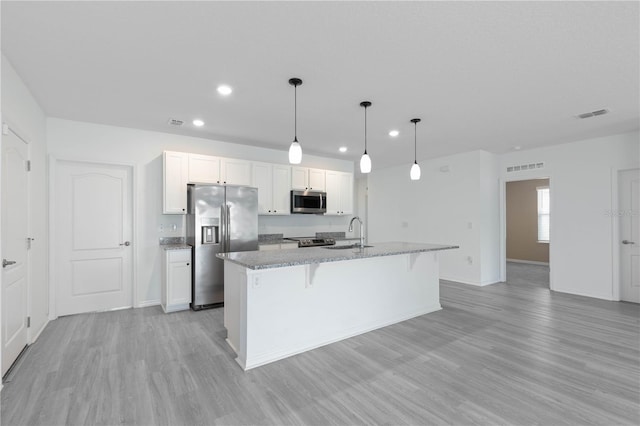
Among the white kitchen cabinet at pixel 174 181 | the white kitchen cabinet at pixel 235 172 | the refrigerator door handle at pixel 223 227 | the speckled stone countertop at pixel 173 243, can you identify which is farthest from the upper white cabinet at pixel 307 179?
the speckled stone countertop at pixel 173 243

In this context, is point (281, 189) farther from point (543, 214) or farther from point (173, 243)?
point (543, 214)

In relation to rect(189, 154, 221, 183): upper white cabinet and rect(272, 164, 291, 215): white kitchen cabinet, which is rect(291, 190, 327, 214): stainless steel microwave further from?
rect(189, 154, 221, 183): upper white cabinet

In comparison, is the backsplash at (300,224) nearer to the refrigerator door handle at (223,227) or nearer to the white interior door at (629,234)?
the refrigerator door handle at (223,227)

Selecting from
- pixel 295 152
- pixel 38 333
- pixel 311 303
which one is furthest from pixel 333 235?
pixel 38 333

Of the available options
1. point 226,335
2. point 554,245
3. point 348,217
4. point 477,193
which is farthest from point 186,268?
point 554,245

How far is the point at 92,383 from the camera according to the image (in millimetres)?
2447

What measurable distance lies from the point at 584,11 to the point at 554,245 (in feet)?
15.7

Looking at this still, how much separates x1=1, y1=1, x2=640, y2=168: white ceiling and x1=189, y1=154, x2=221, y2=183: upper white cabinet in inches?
23.7

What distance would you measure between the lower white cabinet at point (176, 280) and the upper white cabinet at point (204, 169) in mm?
1078

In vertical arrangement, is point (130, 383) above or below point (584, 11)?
below

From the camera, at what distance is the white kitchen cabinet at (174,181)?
4.50 metres

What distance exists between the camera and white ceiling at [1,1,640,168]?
2014mm

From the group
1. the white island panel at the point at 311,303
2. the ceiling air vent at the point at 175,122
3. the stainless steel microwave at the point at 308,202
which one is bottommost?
the white island panel at the point at 311,303

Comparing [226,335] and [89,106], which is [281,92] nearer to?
[89,106]
